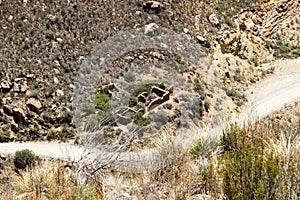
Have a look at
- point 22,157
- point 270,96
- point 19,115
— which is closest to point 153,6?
point 270,96

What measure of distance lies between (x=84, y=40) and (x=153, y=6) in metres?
6.82

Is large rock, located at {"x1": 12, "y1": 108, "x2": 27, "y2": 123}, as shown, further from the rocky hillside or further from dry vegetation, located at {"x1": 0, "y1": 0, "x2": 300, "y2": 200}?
dry vegetation, located at {"x1": 0, "y1": 0, "x2": 300, "y2": 200}

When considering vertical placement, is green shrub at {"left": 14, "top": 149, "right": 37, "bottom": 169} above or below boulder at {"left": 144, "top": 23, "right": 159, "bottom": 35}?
below

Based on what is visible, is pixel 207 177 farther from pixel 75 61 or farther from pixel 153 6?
pixel 153 6

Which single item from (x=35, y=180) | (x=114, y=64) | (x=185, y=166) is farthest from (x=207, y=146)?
(x=114, y=64)

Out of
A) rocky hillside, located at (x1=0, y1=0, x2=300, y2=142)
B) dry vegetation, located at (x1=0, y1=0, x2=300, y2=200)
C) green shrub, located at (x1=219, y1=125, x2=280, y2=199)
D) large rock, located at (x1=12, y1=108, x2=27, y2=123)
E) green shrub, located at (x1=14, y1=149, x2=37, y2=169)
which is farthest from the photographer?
rocky hillside, located at (x1=0, y1=0, x2=300, y2=142)

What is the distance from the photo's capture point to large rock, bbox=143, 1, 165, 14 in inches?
1395

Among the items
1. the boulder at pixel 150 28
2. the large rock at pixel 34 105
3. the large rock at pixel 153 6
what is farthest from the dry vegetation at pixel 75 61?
the boulder at pixel 150 28

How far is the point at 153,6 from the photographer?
35.5 metres

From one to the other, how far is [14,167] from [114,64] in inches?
389

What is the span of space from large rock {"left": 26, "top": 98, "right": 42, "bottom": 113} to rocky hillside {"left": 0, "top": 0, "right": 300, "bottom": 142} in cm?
7

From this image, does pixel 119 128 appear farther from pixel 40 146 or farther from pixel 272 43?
pixel 272 43

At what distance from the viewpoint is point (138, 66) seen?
30.1m

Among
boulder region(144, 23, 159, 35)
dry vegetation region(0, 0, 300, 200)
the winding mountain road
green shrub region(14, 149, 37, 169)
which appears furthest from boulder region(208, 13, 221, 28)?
green shrub region(14, 149, 37, 169)
